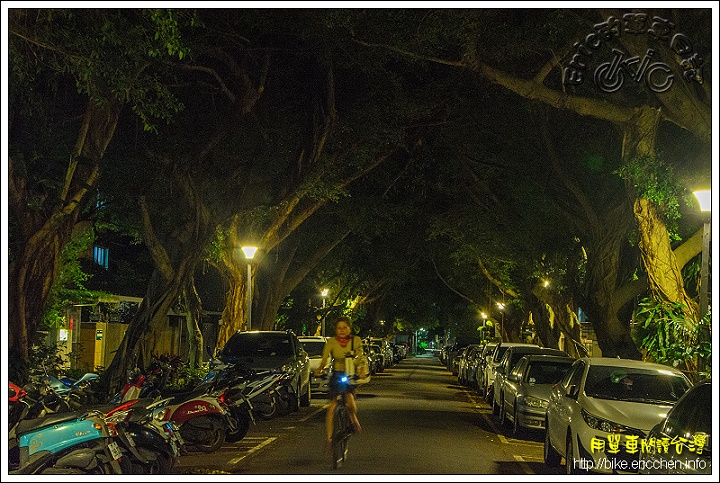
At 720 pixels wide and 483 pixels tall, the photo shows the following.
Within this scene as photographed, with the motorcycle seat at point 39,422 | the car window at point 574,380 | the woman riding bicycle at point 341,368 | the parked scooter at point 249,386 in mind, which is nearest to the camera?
the motorcycle seat at point 39,422

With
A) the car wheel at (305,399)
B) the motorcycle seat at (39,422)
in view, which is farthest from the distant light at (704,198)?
the car wheel at (305,399)

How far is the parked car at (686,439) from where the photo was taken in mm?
7812

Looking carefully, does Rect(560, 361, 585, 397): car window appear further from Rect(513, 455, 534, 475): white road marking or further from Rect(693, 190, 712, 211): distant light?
Rect(693, 190, 712, 211): distant light

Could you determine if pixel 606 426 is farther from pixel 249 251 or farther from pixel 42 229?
pixel 249 251

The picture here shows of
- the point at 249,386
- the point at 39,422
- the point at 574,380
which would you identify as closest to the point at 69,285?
the point at 249,386

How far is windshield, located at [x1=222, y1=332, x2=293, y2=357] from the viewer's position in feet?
74.4

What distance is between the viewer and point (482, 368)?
30.9 meters

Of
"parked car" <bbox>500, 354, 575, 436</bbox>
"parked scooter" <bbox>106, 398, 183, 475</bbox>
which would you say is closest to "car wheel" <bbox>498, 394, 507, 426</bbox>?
"parked car" <bbox>500, 354, 575, 436</bbox>

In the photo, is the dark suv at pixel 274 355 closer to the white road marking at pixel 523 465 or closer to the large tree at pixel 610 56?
the large tree at pixel 610 56

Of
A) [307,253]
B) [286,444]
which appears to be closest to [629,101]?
[286,444]

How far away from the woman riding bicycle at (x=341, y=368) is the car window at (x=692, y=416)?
4.59m

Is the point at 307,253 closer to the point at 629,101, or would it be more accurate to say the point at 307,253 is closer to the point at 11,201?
the point at 629,101

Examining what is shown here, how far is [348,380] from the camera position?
42.5 ft

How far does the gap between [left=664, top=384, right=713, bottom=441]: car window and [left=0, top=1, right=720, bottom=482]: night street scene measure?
1.0 inches
